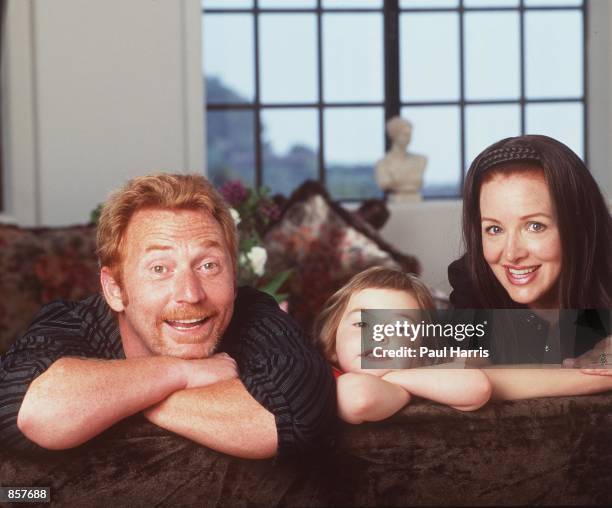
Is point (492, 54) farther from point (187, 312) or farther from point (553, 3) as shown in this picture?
point (187, 312)

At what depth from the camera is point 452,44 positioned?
218 cm

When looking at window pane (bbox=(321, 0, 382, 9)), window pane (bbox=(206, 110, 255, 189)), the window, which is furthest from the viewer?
window pane (bbox=(206, 110, 255, 189))

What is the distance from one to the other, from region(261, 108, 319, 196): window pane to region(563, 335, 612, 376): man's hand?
1808mm

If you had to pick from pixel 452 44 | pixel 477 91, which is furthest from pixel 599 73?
pixel 452 44

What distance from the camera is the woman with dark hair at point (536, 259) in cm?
69

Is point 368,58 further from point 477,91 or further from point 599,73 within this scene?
point 599,73

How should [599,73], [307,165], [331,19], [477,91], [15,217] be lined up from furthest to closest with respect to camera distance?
[307,165] < [331,19] < [15,217] < [477,91] < [599,73]

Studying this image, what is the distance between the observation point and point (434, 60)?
85.7 inches

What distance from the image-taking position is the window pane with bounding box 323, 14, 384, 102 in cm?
252

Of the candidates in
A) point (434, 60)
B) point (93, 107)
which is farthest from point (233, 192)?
point (434, 60)

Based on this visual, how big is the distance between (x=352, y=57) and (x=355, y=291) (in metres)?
1.90

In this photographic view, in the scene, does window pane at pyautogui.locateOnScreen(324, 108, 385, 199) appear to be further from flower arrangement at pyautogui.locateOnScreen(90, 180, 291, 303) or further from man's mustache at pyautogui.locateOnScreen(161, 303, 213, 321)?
man's mustache at pyautogui.locateOnScreen(161, 303, 213, 321)

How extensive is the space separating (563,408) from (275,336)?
22 centimetres

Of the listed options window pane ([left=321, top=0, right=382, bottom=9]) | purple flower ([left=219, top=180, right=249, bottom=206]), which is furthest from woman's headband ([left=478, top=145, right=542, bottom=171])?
window pane ([left=321, top=0, right=382, bottom=9])
